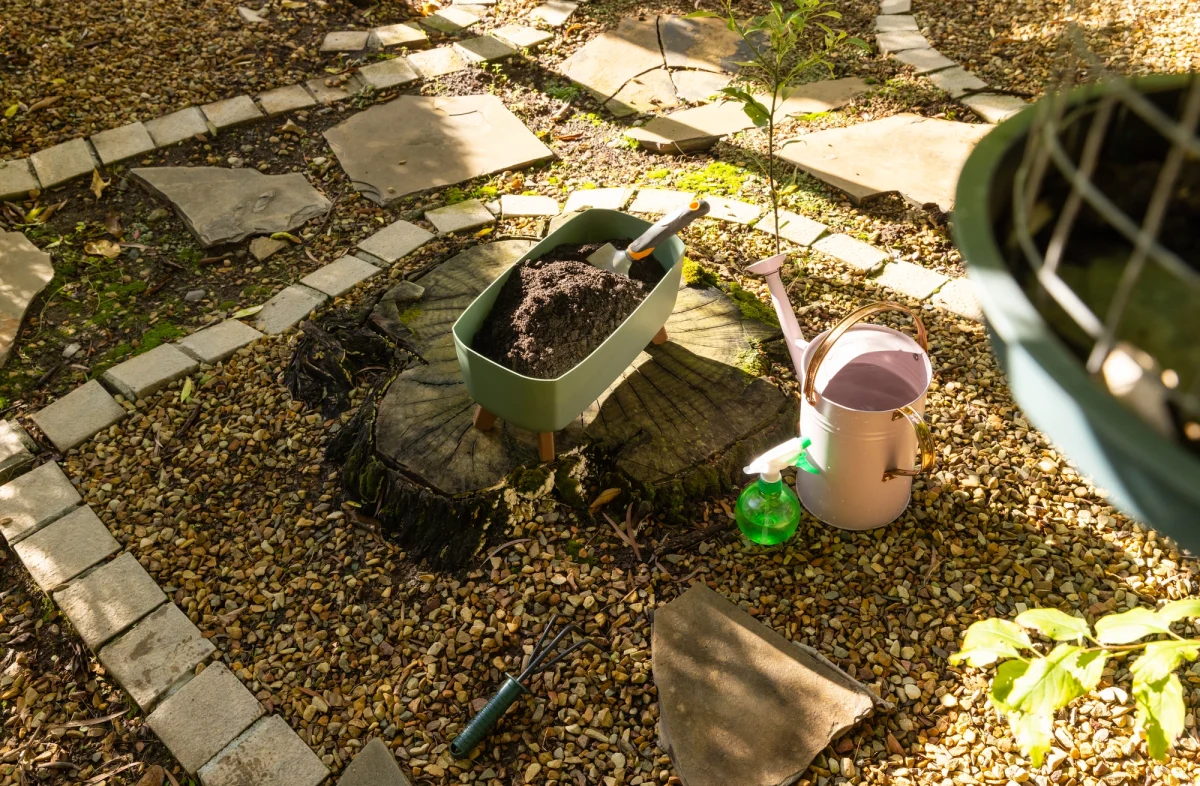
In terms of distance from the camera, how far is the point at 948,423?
266 cm

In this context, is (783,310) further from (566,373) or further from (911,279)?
(911,279)

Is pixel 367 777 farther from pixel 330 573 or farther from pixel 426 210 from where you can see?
pixel 426 210

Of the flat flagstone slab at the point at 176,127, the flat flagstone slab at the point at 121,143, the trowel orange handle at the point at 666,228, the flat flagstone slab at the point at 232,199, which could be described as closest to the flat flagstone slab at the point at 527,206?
the flat flagstone slab at the point at 232,199

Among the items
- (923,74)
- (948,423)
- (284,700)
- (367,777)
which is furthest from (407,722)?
(923,74)

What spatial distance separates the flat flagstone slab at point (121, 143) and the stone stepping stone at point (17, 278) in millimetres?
582

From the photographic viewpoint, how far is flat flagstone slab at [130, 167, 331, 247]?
3520 millimetres

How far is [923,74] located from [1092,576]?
285cm

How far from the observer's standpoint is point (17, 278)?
10.8 feet

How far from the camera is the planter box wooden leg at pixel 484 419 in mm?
2426

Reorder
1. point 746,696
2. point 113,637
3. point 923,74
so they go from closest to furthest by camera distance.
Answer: point 746,696, point 113,637, point 923,74

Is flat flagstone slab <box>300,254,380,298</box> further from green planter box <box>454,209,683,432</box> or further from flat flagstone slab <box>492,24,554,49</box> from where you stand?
flat flagstone slab <box>492,24,554,49</box>

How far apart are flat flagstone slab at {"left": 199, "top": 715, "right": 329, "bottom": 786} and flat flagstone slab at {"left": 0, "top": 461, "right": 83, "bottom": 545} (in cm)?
99

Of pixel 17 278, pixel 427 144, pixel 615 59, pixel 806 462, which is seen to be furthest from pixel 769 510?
pixel 615 59

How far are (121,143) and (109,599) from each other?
247cm
